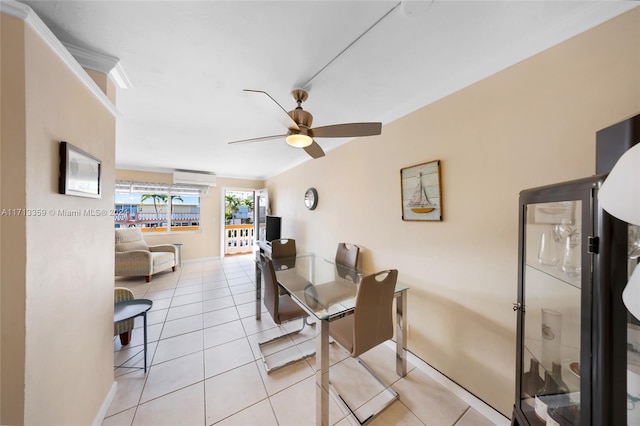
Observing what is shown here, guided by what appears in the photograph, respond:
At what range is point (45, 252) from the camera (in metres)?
0.87

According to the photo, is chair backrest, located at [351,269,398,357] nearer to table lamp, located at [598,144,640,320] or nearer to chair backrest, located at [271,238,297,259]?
table lamp, located at [598,144,640,320]

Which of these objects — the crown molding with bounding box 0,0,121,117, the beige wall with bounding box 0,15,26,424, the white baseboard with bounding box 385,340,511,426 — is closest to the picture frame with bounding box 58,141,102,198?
the beige wall with bounding box 0,15,26,424

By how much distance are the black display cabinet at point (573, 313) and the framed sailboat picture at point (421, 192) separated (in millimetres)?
634

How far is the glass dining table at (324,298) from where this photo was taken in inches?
50.8

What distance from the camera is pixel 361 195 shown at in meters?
2.39

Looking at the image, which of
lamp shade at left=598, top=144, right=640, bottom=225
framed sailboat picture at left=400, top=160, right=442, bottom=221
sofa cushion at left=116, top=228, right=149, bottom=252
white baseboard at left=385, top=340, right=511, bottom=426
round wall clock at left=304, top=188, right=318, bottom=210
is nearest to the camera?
lamp shade at left=598, top=144, right=640, bottom=225

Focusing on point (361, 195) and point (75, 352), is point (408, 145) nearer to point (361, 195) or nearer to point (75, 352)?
point (361, 195)

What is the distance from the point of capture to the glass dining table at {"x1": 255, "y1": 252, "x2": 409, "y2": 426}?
4.23 ft

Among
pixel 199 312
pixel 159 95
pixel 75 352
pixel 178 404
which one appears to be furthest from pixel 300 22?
pixel 199 312

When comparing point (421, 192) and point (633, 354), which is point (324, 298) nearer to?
point (421, 192)

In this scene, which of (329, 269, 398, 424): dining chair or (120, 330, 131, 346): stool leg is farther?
(120, 330, 131, 346): stool leg

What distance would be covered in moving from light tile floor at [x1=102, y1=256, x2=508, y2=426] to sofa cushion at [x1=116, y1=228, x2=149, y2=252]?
2.14m

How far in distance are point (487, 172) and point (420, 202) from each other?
1.64 ft

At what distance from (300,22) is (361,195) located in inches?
65.5
